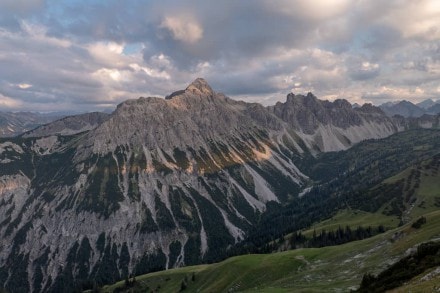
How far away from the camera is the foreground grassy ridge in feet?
268

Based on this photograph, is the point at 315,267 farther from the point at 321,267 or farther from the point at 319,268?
the point at 319,268

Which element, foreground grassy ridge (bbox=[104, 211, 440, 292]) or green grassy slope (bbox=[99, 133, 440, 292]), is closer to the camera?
green grassy slope (bbox=[99, 133, 440, 292])

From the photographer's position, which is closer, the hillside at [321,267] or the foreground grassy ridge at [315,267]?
the hillside at [321,267]

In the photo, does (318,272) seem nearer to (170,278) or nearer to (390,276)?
(390,276)

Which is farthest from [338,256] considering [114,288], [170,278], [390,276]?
[114,288]

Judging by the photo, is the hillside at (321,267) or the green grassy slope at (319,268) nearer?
the hillside at (321,267)

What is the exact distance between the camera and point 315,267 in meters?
105

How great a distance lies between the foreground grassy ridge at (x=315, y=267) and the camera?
A: 8163cm

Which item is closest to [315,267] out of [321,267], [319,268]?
[321,267]

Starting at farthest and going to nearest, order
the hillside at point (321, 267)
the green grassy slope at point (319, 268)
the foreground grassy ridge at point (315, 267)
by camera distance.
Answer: the foreground grassy ridge at point (315, 267), the green grassy slope at point (319, 268), the hillside at point (321, 267)

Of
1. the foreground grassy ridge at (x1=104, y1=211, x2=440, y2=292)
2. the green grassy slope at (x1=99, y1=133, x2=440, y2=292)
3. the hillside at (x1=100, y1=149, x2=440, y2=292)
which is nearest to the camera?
the hillside at (x1=100, y1=149, x2=440, y2=292)

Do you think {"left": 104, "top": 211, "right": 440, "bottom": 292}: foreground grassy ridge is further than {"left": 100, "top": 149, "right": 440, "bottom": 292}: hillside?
Yes

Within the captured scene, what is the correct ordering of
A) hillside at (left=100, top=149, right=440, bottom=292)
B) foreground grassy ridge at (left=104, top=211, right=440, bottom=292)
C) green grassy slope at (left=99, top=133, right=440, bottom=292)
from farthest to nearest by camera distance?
1. foreground grassy ridge at (left=104, top=211, right=440, bottom=292)
2. green grassy slope at (left=99, top=133, right=440, bottom=292)
3. hillside at (left=100, top=149, right=440, bottom=292)

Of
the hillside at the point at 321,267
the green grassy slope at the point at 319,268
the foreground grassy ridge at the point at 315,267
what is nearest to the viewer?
the hillside at the point at 321,267
